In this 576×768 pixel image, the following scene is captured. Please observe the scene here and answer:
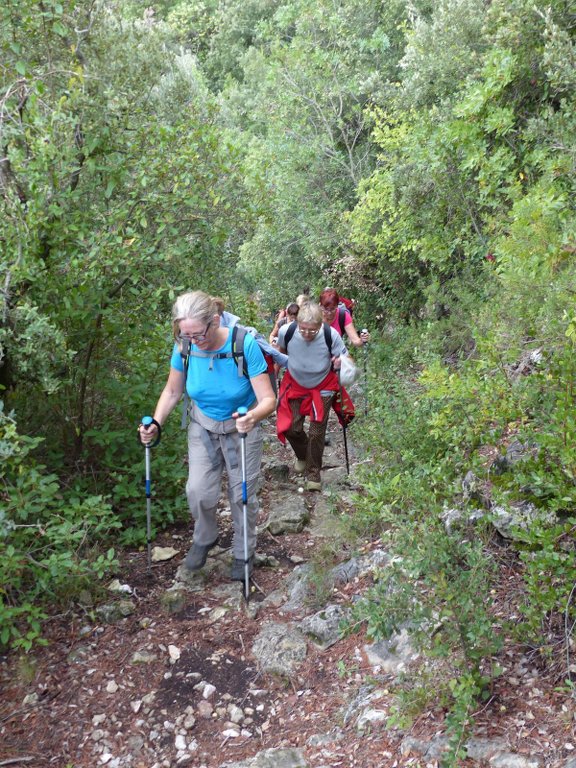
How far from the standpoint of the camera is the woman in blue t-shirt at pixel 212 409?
4.87 metres

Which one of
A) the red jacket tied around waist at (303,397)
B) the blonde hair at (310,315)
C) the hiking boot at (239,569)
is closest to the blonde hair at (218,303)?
the blonde hair at (310,315)

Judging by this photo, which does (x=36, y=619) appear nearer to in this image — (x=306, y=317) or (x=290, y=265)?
(x=306, y=317)

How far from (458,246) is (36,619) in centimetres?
784

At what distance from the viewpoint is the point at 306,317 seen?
23.0 feet

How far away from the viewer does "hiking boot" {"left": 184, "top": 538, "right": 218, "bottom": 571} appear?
5.71m

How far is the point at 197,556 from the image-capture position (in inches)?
225

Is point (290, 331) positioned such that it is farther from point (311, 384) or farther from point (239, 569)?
point (239, 569)

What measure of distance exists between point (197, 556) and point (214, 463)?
2.90 ft

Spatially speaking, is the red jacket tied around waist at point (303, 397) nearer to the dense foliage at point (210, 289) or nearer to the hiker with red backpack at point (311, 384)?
the hiker with red backpack at point (311, 384)

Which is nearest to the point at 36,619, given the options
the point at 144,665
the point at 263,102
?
the point at 144,665

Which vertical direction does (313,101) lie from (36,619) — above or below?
above

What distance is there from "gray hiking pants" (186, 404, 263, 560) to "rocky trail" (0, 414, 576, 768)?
2.26 feet

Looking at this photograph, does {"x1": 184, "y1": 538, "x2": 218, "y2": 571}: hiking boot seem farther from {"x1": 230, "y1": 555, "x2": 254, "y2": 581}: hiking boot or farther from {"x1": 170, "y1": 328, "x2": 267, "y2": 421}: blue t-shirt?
{"x1": 170, "y1": 328, "x2": 267, "y2": 421}: blue t-shirt

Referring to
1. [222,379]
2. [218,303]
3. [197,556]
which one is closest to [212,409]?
[222,379]
